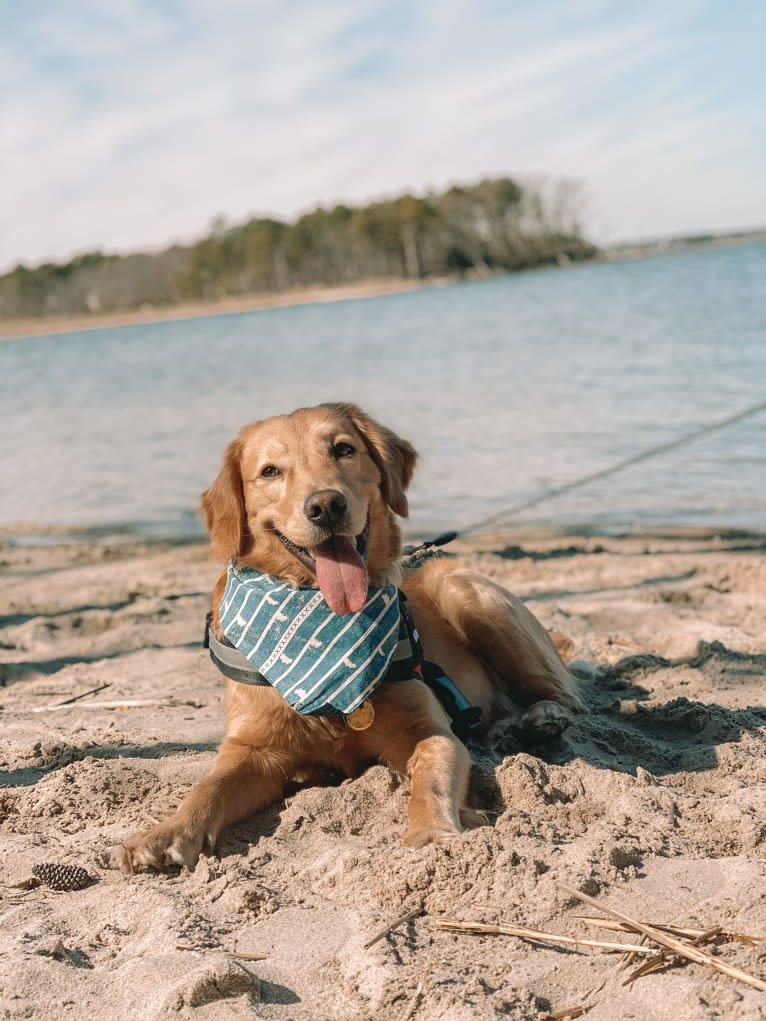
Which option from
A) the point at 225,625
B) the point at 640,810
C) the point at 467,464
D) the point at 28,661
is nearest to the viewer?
the point at 640,810

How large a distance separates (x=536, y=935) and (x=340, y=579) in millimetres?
1595

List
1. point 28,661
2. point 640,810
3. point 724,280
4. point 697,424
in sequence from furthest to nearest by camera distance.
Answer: point 724,280 < point 697,424 < point 28,661 < point 640,810

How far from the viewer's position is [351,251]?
9850cm

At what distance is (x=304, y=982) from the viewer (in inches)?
98.7

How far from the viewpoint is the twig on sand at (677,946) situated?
2.29 m

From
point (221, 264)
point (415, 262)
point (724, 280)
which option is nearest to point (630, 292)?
point (724, 280)

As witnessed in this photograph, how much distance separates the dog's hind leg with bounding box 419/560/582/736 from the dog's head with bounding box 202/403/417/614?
2.47ft

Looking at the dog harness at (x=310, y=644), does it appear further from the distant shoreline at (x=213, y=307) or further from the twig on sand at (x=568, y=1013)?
the distant shoreline at (x=213, y=307)

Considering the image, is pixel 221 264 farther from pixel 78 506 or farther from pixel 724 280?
pixel 78 506

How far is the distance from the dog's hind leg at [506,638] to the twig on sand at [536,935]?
193 centimetres

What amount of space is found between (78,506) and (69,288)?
102 meters

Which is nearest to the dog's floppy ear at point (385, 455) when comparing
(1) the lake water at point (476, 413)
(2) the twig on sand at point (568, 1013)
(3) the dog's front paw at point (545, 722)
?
(3) the dog's front paw at point (545, 722)

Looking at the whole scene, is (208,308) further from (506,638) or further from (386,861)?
(386,861)

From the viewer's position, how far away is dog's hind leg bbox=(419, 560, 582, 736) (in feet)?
15.3
